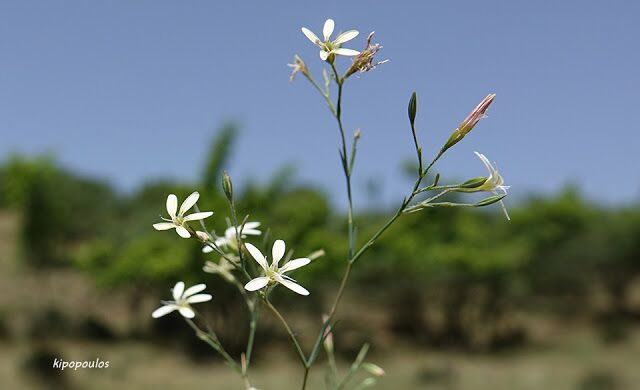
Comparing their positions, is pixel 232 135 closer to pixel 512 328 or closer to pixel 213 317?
pixel 213 317

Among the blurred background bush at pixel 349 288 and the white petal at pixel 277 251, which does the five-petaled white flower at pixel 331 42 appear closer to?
the white petal at pixel 277 251

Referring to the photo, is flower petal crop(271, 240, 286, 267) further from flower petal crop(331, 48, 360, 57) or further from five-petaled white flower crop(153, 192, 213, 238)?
flower petal crop(331, 48, 360, 57)

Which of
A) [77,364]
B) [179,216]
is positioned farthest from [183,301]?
[77,364]

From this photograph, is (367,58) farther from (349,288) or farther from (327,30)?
(349,288)

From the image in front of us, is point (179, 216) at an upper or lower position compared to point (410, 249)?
upper

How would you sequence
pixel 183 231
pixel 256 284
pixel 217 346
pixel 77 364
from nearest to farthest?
pixel 256 284 < pixel 183 231 < pixel 217 346 < pixel 77 364

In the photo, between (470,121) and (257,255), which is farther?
(470,121)

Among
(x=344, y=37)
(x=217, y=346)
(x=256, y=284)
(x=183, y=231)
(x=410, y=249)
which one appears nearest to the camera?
(x=256, y=284)

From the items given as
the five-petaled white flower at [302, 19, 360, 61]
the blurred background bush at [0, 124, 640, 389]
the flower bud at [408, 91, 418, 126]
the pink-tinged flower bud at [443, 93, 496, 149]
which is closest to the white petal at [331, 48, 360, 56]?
the five-petaled white flower at [302, 19, 360, 61]
